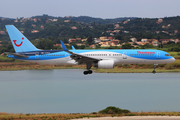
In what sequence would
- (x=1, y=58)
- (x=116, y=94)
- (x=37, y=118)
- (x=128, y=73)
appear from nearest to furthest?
(x=37, y=118) < (x=116, y=94) < (x=128, y=73) < (x=1, y=58)

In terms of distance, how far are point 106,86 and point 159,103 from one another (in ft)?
38.4

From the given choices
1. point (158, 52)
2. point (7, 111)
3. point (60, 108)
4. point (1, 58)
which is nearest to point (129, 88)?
point (158, 52)

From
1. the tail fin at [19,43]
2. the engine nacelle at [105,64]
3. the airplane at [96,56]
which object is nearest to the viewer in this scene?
the engine nacelle at [105,64]

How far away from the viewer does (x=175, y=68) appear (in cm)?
6400

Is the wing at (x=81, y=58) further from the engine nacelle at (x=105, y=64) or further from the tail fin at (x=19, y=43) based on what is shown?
the tail fin at (x=19, y=43)

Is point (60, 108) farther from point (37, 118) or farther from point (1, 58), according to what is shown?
point (1, 58)

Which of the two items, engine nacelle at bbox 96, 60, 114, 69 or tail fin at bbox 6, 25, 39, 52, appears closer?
engine nacelle at bbox 96, 60, 114, 69

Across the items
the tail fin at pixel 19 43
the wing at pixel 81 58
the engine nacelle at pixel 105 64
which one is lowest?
the engine nacelle at pixel 105 64

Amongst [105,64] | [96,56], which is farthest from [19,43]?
[105,64]

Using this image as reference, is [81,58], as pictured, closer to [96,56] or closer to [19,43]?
[96,56]

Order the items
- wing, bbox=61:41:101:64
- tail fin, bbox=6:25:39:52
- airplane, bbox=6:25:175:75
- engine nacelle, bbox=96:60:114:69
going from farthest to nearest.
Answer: tail fin, bbox=6:25:39:52 → airplane, bbox=6:25:175:75 → engine nacelle, bbox=96:60:114:69 → wing, bbox=61:41:101:64

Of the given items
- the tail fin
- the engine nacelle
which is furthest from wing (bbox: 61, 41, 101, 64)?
the tail fin

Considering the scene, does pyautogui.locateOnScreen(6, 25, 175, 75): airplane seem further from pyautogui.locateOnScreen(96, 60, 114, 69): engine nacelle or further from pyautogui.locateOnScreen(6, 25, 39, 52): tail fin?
pyautogui.locateOnScreen(96, 60, 114, 69): engine nacelle

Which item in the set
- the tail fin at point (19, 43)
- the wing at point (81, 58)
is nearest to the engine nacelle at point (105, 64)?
the wing at point (81, 58)
